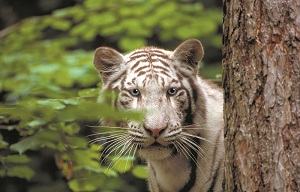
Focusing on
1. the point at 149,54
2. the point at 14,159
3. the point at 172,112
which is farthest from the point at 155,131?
the point at 14,159

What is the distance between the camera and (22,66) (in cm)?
570

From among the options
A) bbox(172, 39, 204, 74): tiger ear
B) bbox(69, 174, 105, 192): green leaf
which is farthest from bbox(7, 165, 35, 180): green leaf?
bbox(172, 39, 204, 74): tiger ear

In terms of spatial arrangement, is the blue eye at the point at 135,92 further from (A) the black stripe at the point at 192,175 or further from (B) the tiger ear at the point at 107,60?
(A) the black stripe at the point at 192,175

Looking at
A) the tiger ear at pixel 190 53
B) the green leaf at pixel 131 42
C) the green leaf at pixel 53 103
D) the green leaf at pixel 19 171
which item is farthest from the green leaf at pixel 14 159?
the green leaf at pixel 131 42

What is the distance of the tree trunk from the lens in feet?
7.55

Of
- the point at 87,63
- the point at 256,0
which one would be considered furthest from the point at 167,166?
the point at 87,63

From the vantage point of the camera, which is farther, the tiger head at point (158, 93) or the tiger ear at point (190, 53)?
the tiger ear at point (190, 53)

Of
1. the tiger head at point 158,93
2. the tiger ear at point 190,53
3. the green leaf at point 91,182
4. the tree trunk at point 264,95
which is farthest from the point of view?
the tiger ear at point 190,53

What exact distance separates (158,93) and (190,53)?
0.40 metres

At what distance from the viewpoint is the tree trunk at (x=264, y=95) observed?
230 centimetres

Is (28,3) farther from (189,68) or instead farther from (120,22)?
(189,68)

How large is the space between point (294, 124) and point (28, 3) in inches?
248

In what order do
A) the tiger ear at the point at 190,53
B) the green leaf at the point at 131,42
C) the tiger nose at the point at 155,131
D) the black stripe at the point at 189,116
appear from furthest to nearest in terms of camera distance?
the green leaf at the point at 131,42
the tiger ear at the point at 190,53
the black stripe at the point at 189,116
the tiger nose at the point at 155,131

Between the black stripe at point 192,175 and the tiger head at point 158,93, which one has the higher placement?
the tiger head at point 158,93
